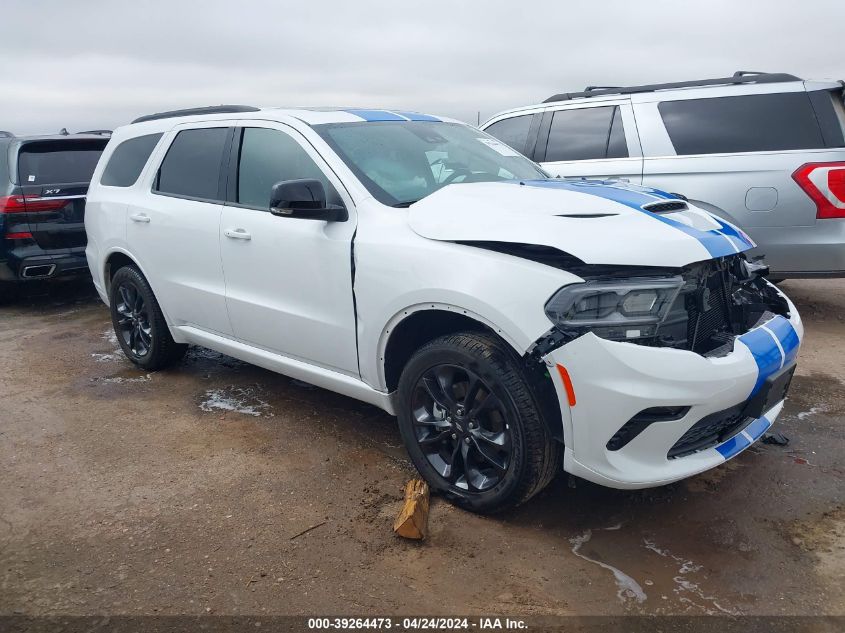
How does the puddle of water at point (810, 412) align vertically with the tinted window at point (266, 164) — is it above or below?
below

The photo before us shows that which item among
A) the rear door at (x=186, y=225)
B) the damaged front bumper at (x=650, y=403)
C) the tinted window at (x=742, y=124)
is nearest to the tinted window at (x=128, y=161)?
the rear door at (x=186, y=225)

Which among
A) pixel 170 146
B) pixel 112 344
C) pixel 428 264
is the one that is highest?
pixel 170 146

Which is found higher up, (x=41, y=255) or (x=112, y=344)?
(x=41, y=255)

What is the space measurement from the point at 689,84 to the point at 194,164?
13.9ft

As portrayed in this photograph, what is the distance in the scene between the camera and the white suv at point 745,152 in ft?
17.5

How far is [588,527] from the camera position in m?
3.00

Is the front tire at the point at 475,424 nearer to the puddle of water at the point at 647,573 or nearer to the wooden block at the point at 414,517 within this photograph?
the wooden block at the point at 414,517

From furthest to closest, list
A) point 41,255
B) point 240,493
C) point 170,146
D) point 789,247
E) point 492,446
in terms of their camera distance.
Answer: point 41,255 → point 789,247 → point 170,146 → point 240,493 → point 492,446

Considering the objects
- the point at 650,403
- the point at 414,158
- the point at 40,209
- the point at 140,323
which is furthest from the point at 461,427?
the point at 40,209

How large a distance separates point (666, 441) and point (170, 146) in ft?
12.0

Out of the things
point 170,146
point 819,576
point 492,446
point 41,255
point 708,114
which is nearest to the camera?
point 819,576

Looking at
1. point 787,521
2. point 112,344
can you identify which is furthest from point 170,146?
point 787,521

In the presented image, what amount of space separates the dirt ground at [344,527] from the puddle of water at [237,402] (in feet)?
0.09

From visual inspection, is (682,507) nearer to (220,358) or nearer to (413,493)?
(413,493)
